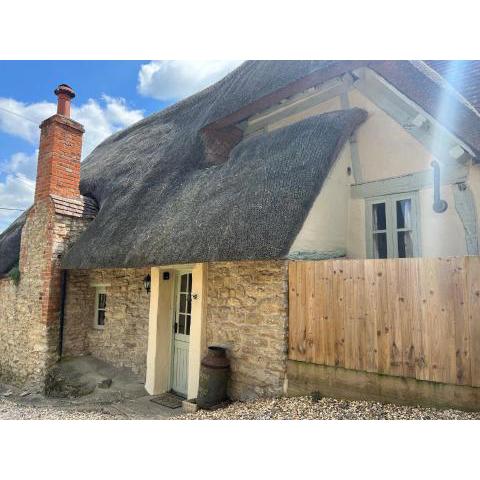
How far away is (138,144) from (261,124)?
483cm

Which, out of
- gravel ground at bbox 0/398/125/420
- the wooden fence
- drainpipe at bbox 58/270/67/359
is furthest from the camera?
drainpipe at bbox 58/270/67/359

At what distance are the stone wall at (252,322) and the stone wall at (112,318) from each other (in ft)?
7.49

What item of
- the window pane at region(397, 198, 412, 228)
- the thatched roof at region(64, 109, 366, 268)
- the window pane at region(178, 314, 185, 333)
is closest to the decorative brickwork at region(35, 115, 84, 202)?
the thatched roof at region(64, 109, 366, 268)

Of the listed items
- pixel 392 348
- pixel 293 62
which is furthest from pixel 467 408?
pixel 293 62

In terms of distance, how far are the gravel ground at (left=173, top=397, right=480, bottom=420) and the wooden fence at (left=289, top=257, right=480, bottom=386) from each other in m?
0.32

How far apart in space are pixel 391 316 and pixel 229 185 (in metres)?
3.20

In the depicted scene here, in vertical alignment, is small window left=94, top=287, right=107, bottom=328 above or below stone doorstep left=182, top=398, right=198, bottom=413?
above

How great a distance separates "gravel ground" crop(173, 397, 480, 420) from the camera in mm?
3473

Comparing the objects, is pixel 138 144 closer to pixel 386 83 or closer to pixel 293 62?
pixel 293 62

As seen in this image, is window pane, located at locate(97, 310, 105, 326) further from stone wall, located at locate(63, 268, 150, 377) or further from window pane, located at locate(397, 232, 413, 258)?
window pane, located at locate(397, 232, 413, 258)

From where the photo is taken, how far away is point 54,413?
229 inches

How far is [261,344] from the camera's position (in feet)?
16.3

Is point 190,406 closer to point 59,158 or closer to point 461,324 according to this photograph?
point 461,324

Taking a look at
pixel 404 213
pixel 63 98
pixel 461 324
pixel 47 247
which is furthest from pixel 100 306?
pixel 461 324
